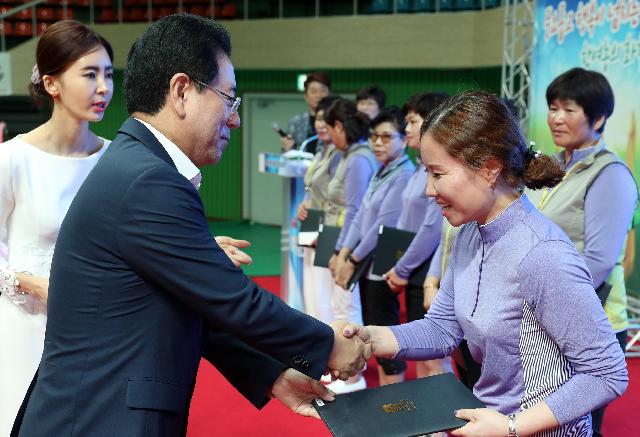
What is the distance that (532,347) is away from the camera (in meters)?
1.63

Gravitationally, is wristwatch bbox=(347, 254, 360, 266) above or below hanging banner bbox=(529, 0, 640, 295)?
below

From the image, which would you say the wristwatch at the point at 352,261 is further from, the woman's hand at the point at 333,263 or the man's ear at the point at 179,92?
the man's ear at the point at 179,92

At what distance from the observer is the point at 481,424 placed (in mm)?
1543

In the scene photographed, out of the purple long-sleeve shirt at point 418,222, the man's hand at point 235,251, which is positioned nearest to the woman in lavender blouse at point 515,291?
the man's hand at point 235,251

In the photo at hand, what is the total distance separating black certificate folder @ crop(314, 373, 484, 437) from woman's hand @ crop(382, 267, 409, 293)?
1.91 m

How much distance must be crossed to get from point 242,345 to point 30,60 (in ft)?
34.0

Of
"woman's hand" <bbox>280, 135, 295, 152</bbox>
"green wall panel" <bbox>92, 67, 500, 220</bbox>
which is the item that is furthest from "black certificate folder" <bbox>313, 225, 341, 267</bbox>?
"green wall panel" <bbox>92, 67, 500, 220</bbox>

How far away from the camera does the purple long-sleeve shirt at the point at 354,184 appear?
4.30 m

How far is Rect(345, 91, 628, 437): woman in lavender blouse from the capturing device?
155 centimetres

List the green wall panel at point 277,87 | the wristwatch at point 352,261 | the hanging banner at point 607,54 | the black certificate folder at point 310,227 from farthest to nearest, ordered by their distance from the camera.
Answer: the green wall panel at point 277,87, the hanging banner at point 607,54, the black certificate folder at point 310,227, the wristwatch at point 352,261

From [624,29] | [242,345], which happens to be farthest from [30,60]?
[242,345]

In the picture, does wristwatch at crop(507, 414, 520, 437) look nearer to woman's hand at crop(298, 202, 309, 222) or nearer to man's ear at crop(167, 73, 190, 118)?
man's ear at crop(167, 73, 190, 118)

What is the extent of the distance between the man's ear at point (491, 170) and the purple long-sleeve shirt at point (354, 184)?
2643 millimetres

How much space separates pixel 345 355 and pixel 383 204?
228 centimetres
